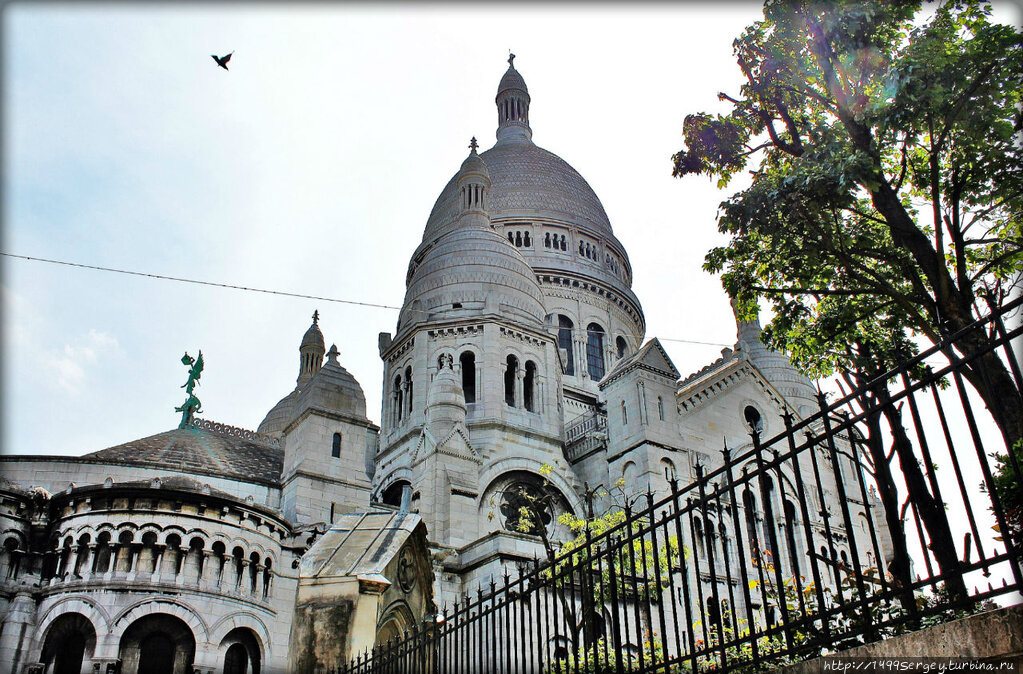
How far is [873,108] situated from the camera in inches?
428

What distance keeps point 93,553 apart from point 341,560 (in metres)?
10.7

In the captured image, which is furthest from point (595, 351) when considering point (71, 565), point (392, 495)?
point (71, 565)

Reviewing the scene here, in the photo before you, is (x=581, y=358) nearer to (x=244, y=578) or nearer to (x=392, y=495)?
(x=392, y=495)

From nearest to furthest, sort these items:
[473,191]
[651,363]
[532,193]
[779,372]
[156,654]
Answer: [156,654] < [651,363] < [473,191] < [779,372] < [532,193]

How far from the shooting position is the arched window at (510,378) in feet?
112

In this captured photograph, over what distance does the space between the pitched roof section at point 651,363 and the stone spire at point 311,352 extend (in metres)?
19.3

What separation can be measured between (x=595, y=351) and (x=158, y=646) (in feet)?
101

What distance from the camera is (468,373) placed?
115 ft

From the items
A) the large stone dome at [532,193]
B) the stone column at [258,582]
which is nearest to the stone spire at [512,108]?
the large stone dome at [532,193]

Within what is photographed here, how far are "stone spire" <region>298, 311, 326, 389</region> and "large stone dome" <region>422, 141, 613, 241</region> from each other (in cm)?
838

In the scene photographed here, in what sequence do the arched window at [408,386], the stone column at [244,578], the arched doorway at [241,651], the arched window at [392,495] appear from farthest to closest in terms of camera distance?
the arched window at [408,386], the arched window at [392,495], the stone column at [244,578], the arched doorway at [241,651]

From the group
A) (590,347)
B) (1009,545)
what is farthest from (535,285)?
(1009,545)

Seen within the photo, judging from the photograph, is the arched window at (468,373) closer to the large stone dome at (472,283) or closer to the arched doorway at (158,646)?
the large stone dome at (472,283)

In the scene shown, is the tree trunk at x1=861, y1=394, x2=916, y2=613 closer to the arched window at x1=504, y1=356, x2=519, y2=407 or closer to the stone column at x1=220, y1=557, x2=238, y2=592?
the stone column at x1=220, y1=557, x2=238, y2=592
